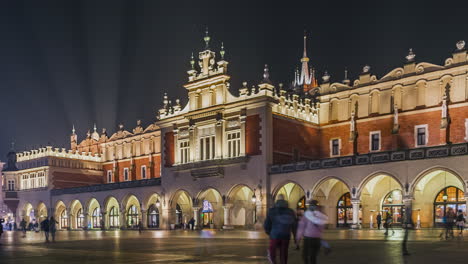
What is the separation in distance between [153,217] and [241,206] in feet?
45.2

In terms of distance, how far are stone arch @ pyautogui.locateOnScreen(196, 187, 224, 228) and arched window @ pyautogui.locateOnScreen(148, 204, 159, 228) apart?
762 centimetres

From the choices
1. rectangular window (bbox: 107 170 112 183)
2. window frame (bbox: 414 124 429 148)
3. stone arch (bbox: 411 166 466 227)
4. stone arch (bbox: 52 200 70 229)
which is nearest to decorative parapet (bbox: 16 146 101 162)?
rectangular window (bbox: 107 170 112 183)

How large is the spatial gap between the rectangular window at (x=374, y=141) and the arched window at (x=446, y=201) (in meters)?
7.88

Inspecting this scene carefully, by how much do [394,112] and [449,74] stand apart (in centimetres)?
543

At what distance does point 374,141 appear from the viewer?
46.6 meters

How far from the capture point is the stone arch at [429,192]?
38.5 m

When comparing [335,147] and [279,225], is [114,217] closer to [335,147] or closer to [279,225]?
[335,147]

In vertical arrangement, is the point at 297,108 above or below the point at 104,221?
above

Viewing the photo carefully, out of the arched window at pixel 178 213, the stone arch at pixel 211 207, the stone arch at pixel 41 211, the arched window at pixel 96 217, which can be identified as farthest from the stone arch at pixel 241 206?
the stone arch at pixel 41 211

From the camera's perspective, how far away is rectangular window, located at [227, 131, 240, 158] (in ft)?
155

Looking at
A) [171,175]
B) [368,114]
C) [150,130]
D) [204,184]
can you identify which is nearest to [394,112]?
[368,114]

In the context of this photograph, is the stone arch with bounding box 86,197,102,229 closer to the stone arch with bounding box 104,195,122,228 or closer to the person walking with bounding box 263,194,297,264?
the stone arch with bounding box 104,195,122,228

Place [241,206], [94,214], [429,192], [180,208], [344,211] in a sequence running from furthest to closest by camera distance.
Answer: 1. [94,214]
2. [180,208]
3. [241,206]
4. [344,211]
5. [429,192]

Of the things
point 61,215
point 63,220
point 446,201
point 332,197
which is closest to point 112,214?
point 63,220
